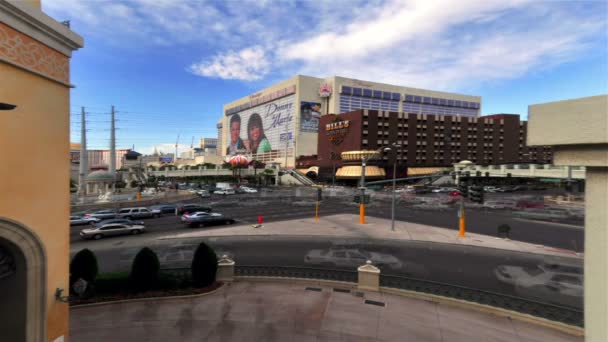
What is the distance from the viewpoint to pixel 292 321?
998 centimetres

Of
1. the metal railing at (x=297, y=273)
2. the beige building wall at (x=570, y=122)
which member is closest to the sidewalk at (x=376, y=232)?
the metal railing at (x=297, y=273)

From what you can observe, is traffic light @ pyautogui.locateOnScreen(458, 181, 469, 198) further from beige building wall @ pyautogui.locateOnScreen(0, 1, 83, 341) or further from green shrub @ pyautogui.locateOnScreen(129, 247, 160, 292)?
beige building wall @ pyautogui.locateOnScreen(0, 1, 83, 341)

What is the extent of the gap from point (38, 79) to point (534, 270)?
22.6 meters

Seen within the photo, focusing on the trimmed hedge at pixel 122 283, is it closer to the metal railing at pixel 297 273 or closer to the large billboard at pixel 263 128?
the metal railing at pixel 297 273

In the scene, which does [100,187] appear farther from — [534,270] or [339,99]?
[339,99]

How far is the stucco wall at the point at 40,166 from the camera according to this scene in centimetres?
523

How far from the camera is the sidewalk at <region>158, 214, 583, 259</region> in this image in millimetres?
21141

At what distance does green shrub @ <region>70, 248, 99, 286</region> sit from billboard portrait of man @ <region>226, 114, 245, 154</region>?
150570 millimetres

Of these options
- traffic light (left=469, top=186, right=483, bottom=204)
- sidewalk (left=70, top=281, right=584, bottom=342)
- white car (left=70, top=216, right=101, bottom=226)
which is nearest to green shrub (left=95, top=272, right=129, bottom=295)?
sidewalk (left=70, top=281, right=584, bottom=342)

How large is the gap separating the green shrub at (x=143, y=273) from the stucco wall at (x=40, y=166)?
18.0ft

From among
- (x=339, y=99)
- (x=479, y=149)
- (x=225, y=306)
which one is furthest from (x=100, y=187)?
(x=479, y=149)

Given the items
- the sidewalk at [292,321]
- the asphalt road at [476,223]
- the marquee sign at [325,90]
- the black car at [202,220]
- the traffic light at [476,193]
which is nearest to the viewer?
the sidewalk at [292,321]

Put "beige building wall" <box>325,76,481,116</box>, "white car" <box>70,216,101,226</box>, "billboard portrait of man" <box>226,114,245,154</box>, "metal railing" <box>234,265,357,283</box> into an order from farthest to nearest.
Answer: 1. "billboard portrait of man" <box>226,114,245,154</box>
2. "beige building wall" <box>325,76,481,116</box>
3. "white car" <box>70,216,101,226</box>
4. "metal railing" <box>234,265,357,283</box>

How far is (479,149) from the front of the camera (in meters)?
97.7
